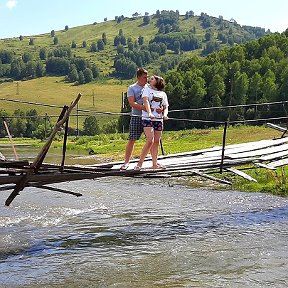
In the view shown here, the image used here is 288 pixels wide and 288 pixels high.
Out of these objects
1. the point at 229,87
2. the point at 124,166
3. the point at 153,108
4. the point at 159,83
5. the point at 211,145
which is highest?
the point at 159,83

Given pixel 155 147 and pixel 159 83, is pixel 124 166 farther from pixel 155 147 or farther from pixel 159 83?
pixel 159 83

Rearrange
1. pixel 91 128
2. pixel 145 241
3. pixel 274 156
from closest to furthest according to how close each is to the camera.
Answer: pixel 145 241 → pixel 274 156 → pixel 91 128

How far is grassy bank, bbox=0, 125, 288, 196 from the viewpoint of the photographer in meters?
22.5

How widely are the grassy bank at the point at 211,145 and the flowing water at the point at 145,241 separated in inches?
66.5

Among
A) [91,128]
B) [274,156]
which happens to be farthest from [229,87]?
[274,156]

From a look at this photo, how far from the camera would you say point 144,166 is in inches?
556

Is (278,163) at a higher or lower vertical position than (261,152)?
lower

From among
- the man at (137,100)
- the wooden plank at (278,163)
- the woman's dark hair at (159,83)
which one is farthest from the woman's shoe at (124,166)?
the wooden plank at (278,163)

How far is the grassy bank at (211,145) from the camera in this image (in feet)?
73.9

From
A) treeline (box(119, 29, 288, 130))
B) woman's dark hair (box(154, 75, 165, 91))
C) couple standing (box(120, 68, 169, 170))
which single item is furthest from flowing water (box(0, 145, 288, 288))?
treeline (box(119, 29, 288, 130))

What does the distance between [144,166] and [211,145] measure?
3154cm

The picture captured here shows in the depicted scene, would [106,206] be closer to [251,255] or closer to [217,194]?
[217,194]

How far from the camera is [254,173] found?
81.3 feet

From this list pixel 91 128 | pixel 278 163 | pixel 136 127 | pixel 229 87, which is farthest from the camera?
pixel 91 128
